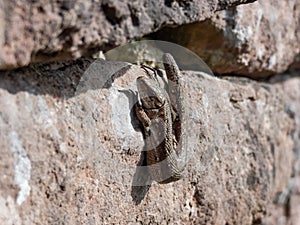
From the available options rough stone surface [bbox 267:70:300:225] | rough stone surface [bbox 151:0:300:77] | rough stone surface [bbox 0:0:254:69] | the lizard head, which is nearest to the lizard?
the lizard head

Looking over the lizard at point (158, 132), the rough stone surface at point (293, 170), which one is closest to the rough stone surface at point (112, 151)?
the lizard at point (158, 132)

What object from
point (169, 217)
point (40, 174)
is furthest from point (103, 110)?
point (169, 217)

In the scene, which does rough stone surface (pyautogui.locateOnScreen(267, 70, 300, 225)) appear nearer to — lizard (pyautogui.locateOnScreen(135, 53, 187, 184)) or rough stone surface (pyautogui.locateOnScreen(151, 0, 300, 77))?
rough stone surface (pyautogui.locateOnScreen(151, 0, 300, 77))

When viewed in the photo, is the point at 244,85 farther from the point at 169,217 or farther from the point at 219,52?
the point at 169,217

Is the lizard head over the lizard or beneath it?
over

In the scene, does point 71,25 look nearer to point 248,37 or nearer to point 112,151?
point 112,151

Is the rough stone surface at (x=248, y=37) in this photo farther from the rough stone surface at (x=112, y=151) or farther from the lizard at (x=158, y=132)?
the lizard at (x=158, y=132)
